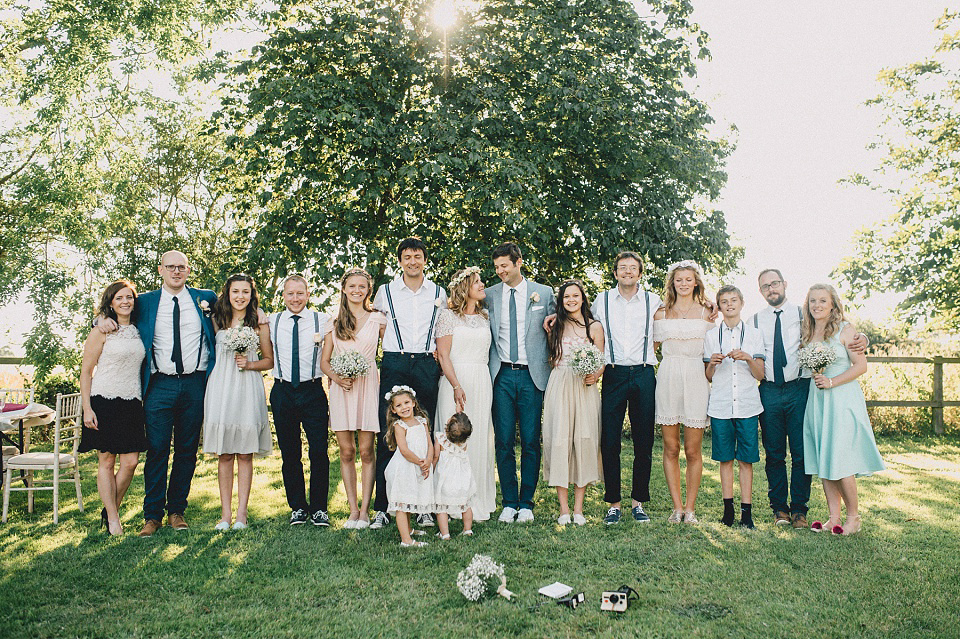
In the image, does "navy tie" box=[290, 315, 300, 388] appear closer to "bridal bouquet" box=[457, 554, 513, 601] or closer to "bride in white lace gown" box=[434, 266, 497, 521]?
"bride in white lace gown" box=[434, 266, 497, 521]

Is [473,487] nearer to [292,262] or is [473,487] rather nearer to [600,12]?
[292,262]

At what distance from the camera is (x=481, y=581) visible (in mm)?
3975

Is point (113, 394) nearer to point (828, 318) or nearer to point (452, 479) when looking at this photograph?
point (452, 479)

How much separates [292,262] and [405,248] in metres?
3.54

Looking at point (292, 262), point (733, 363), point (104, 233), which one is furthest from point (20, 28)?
point (733, 363)

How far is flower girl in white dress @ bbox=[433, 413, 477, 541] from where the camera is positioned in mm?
5242

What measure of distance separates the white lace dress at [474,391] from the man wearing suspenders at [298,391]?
996 mm

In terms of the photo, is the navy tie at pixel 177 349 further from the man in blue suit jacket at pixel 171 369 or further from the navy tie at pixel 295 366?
the navy tie at pixel 295 366

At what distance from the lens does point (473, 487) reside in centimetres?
535

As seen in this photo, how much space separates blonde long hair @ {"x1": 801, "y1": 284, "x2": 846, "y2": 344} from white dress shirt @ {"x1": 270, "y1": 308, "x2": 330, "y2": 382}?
3.96 m

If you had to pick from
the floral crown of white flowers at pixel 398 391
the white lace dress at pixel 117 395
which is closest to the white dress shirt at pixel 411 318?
the floral crown of white flowers at pixel 398 391

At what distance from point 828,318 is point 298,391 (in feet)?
14.2

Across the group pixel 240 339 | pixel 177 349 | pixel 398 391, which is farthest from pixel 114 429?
pixel 398 391

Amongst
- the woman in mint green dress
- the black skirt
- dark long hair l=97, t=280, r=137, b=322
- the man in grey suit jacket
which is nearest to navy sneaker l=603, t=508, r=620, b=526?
the man in grey suit jacket
